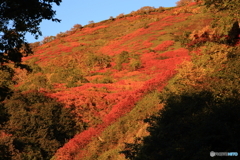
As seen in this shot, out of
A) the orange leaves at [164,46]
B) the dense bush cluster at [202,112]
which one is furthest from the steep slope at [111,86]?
the dense bush cluster at [202,112]

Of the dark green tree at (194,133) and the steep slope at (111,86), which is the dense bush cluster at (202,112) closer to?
the dark green tree at (194,133)

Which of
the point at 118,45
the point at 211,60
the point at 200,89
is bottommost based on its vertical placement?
the point at 200,89

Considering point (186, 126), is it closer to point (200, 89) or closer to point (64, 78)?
point (200, 89)

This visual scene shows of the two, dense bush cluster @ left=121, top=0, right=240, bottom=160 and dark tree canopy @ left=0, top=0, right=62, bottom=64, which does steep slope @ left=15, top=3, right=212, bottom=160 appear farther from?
dark tree canopy @ left=0, top=0, right=62, bottom=64

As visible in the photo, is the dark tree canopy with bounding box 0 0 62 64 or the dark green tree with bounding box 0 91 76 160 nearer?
the dark tree canopy with bounding box 0 0 62 64

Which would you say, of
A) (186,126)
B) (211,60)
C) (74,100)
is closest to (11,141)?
(74,100)

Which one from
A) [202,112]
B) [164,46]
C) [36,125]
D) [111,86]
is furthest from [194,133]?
[164,46]

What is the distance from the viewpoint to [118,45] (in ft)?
170

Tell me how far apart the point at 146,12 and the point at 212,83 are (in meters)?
77.7

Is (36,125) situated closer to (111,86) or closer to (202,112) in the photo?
(111,86)

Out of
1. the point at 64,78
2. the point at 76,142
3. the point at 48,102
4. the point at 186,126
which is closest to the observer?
the point at 186,126

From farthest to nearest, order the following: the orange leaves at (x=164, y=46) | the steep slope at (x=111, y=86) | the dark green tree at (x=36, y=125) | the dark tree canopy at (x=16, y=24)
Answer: the orange leaves at (x=164, y=46) < the dark green tree at (x=36, y=125) < the steep slope at (x=111, y=86) < the dark tree canopy at (x=16, y=24)

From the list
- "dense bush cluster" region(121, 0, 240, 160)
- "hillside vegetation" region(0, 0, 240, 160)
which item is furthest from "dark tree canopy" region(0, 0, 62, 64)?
"dense bush cluster" region(121, 0, 240, 160)

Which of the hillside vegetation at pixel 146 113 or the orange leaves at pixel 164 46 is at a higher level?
the orange leaves at pixel 164 46
